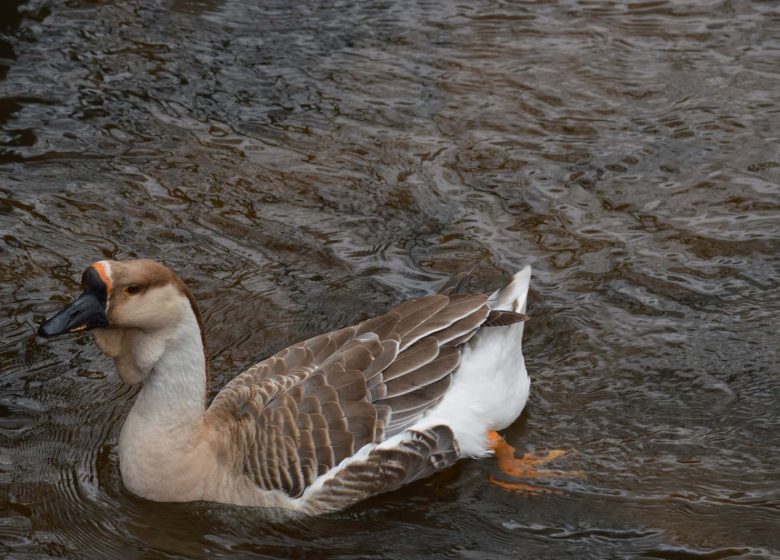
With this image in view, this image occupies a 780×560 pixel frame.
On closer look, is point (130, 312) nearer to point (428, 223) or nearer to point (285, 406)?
point (285, 406)

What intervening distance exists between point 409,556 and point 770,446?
200 cm

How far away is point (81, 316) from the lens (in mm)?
5055

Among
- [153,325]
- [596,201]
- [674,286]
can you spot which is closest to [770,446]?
[674,286]

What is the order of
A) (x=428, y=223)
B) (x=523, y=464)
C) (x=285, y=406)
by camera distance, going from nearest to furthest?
(x=285, y=406) < (x=523, y=464) < (x=428, y=223)

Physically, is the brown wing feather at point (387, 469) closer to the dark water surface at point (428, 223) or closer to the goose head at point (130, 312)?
the dark water surface at point (428, 223)

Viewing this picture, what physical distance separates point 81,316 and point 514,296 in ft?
7.88

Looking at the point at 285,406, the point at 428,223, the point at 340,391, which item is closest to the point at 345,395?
the point at 340,391

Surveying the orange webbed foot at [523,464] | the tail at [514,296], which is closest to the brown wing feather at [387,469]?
the orange webbed foot at [523,464]

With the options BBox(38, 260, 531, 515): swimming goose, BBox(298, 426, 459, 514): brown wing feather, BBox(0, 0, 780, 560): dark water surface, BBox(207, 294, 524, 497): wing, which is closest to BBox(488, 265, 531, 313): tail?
BBox(207, 294, 524, 497): wing

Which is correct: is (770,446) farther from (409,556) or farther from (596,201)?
(596,201)

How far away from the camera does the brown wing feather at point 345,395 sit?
548cm

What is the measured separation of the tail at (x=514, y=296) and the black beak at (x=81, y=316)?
2.20 m

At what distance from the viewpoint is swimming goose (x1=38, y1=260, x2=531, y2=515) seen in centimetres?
529

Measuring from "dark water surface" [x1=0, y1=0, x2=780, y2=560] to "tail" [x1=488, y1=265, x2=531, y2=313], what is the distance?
499 mm
